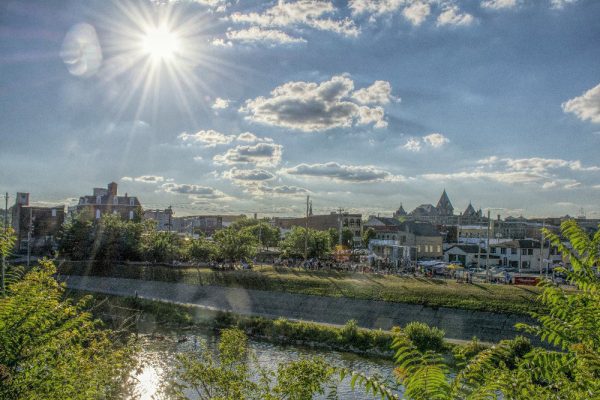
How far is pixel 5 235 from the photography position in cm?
930

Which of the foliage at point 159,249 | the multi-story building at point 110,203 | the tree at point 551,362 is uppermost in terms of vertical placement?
the multi-story building at point 110,203

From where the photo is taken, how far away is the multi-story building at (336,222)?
103188 mm

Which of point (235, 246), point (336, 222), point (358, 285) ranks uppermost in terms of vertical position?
point (336, 222)

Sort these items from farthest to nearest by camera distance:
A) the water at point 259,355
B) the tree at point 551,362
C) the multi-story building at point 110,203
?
the multi-story building at point 110,203
the water at point 259,355
the tree at point 551,362

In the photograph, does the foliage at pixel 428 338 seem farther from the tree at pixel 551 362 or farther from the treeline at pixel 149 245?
the treeline at pixel 149 245

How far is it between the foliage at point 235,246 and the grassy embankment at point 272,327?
16.2m

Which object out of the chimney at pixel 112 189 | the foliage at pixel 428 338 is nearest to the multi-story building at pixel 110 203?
the chimney at pixel 112 189

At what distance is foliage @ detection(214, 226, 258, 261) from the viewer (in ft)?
213

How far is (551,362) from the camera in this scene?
7.25 meters

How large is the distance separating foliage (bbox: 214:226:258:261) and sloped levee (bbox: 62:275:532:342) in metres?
8.48

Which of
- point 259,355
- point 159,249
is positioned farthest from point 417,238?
point 259,355

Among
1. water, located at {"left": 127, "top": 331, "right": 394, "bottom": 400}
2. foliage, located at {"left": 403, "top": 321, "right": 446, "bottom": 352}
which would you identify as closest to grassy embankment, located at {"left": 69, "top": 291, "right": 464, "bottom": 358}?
foliage, located at {"left": 403, "top": 321, "right": 446, "bottom": 352}

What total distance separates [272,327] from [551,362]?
1351 inches

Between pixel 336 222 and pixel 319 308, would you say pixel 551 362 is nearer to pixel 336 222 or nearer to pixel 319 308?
pixel 319 308
